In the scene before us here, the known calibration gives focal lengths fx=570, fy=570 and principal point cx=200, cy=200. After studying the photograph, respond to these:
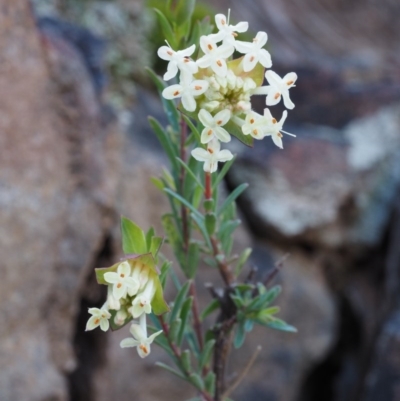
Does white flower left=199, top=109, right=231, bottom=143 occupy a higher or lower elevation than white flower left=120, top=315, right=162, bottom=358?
higher

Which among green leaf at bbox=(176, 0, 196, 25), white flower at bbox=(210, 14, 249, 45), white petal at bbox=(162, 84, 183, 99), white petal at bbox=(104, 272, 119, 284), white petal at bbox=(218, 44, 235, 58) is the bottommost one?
white petal at bbox=(104, 272, 119, 284)

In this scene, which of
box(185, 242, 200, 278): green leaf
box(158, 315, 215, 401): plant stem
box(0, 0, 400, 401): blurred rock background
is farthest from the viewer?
box(0, 0, 400, 401): blurred rock background

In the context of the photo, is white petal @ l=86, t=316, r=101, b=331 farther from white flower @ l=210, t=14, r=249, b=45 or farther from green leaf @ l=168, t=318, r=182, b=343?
white flower @ l=210, t=14, r=249, b=45

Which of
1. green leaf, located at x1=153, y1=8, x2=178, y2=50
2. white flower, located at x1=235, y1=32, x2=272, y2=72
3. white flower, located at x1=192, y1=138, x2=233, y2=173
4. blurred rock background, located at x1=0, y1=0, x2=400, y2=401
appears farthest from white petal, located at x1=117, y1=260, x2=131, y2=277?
blurred rock background, located at x1=0, y1=0, x2=400, y2=401

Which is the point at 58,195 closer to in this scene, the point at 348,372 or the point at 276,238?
the point at 276,238

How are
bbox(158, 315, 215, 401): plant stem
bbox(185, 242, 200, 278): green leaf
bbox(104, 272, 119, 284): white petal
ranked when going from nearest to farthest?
bbox(104, 272, 119, 284): white petal, bbox(158, 315, 215, 401): plant stem, bbox(185, 242, 200, 278): green leaf

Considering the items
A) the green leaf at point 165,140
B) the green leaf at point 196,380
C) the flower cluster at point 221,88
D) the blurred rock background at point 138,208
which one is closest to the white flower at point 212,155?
the flower cluster at point 221,88

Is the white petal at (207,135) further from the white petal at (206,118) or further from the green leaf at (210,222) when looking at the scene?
the green leaf at (210,222)
